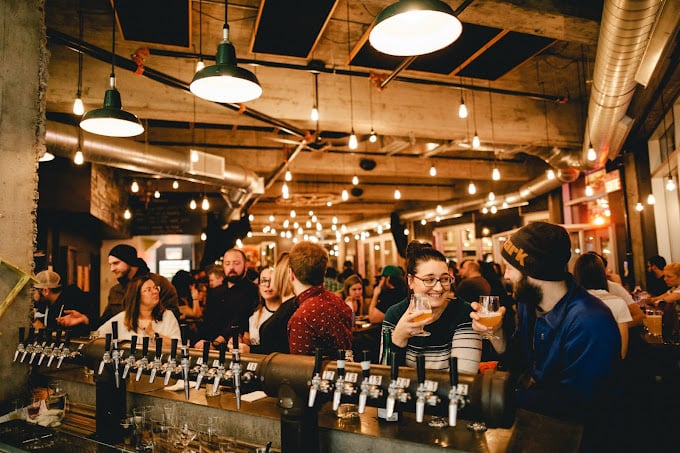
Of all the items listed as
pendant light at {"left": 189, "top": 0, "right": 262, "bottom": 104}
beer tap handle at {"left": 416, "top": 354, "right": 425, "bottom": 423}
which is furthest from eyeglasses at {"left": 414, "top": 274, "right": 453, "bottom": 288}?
pendant light at {"left": 189, "top": 0, "right": 262, "bottom": 104}

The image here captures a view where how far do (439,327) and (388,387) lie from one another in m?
0.66

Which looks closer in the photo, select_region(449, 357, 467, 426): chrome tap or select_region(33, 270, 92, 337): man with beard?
select_region(449, 357, 467, 426): chrome tap

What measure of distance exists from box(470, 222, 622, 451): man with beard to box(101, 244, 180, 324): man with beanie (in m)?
3.43

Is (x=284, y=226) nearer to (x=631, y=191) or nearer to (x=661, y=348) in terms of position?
(x=631, y=191)

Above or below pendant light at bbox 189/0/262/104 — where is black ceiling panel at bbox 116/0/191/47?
above

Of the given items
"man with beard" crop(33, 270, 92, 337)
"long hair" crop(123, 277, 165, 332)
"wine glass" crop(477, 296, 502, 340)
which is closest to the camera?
"wine glass" crop(477, 296, 502, 340)

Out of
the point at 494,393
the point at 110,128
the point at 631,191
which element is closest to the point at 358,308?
the point at 631,191

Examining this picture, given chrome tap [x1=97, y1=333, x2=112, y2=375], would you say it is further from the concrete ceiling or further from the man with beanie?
the concrete ceiling

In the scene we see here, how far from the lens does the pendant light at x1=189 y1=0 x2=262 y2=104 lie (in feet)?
9.23

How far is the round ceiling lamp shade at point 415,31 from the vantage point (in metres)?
2.50

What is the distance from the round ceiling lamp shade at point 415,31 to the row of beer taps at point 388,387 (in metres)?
1.61

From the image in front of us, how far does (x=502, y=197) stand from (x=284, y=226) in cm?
1066

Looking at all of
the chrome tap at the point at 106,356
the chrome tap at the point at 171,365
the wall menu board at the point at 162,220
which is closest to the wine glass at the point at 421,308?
the chrome tap at the point at 171,365

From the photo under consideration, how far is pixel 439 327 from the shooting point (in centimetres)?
234
